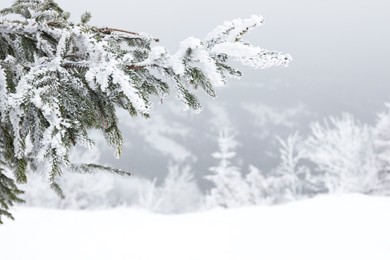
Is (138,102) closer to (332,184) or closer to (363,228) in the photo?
(363,228)

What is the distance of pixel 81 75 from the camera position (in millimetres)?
2172

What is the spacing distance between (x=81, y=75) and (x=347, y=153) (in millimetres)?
25266

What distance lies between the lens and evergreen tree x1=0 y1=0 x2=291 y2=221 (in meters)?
1.71

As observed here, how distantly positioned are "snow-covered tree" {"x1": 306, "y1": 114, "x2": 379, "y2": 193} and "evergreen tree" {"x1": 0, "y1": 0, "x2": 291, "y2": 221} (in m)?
24.4

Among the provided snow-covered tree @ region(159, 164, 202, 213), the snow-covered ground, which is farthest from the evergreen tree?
snow-covered tree @ region(159, 164, 202, 213)

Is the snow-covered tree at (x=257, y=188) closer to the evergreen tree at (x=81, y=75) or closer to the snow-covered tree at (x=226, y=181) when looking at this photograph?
the snow-covered tree at (x=226, y=181)

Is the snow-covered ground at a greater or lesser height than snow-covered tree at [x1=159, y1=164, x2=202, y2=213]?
lesser

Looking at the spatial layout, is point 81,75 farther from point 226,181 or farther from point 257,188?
point 257,188

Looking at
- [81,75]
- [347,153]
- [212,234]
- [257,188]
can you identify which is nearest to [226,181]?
[257,188]

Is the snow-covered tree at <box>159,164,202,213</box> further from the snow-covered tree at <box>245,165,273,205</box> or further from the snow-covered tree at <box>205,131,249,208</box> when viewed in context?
the snow-covered tree at <box>245,165,273,205</box>

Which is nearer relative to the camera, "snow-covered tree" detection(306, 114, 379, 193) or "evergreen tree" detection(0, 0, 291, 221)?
"evergreen tree" detection(0, 0, 291, 221)

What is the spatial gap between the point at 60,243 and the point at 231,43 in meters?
5.81

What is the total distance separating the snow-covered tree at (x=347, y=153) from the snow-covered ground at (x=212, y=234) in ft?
52.4

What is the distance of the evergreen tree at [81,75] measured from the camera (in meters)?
1.71
